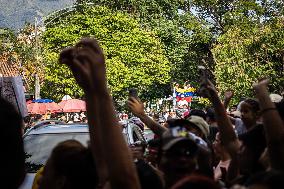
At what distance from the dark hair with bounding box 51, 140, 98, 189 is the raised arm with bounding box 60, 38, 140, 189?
44 centimetres

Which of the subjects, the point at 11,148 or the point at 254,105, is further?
the point at 254,105

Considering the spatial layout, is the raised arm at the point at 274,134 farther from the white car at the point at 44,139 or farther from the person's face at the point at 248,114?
the white car at the point at 44,139

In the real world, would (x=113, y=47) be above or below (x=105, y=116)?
above

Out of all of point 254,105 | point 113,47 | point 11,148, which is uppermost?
point 113,47

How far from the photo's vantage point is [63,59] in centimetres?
382

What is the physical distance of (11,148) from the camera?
286cm

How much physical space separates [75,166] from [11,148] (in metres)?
1.01

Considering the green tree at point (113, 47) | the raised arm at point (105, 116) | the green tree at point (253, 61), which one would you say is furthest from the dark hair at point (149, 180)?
the green tree at point (113, 47)

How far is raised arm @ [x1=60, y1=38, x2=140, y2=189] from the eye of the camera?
3.12 metres

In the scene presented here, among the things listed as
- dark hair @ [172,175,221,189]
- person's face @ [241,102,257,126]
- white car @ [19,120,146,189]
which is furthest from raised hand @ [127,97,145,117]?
dark hair @ [172,175,221,189]

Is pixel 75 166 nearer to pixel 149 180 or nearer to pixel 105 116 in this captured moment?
pixel 149 180

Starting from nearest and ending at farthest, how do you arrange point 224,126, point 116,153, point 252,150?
1. point 116,153
2. point 252,150
3. point 224,126

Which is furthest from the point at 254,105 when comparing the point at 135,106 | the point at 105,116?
the point at 105,116

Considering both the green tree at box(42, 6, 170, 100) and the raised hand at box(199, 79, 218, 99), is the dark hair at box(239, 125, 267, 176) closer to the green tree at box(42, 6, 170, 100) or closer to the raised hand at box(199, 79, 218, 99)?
the raised hand at box(199, 79, 218, 99)
